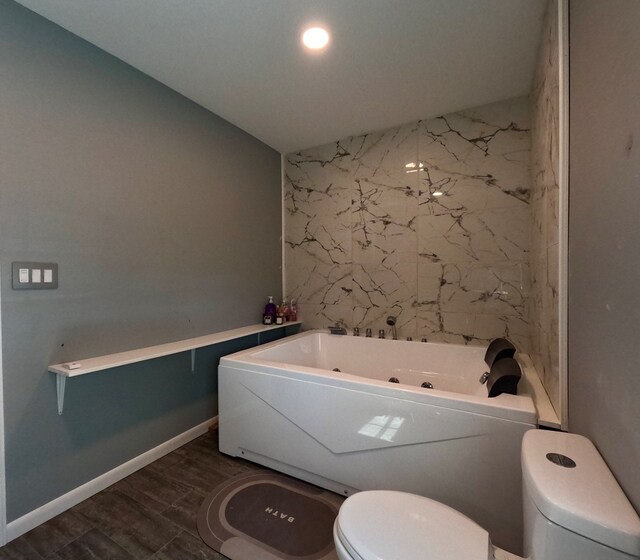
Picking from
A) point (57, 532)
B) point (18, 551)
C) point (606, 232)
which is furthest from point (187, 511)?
point (606, 232)

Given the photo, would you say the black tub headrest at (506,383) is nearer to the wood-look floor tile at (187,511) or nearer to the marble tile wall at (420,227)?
the marble tile wall at (420,227)

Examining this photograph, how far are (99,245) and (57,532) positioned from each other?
4.49ft

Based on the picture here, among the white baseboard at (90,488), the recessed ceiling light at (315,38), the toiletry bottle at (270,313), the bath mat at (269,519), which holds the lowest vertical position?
the bath mat at (269,519)

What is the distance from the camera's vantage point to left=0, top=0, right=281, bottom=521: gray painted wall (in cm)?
134

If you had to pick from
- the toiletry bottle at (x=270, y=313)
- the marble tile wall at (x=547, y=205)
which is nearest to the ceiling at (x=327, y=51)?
the marble tile wall at (x=547, y=205)

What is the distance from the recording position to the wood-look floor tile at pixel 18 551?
48.6 inches

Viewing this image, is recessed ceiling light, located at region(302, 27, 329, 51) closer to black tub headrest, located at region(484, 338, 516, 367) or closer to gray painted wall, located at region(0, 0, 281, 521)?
gray painted wall, located at region(0, 0, 281, 521)

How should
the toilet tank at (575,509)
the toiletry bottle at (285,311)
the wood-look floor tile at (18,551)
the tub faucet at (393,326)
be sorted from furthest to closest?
the toiletry bottle at (285,311)
the tub faucet at (393,326)
the wood-look floor tile at (18,551)
the toilet tank at (575,509)

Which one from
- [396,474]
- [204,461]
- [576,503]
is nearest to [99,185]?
[204,461]

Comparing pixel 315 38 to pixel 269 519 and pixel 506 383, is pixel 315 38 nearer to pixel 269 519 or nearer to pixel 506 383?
pixel 506 383

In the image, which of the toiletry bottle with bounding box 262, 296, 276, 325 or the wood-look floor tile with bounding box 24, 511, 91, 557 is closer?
the wood-look floor tile with bounding box 24, 511, 91, 557

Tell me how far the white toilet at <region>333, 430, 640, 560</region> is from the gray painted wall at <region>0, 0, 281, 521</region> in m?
1.47

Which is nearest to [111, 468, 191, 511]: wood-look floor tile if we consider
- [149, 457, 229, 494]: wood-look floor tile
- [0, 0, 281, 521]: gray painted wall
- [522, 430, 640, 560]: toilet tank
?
[149, 457, 229, 494]: wood-look floor tile

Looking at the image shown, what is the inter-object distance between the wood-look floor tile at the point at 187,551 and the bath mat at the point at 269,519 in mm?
24
